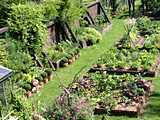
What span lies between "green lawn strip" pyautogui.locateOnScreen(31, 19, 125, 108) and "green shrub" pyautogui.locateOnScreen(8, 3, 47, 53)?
1.33 meters

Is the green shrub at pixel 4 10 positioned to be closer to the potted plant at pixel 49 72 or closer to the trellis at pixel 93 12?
the potted plant at pixel 49 72

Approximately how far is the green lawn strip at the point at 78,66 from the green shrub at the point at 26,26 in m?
1.33

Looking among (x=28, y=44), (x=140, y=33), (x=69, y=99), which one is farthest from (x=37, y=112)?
(x=140, y=33)

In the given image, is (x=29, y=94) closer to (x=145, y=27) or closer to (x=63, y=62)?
(x=63, y=62)

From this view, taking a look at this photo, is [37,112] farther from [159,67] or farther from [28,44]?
[159,67]

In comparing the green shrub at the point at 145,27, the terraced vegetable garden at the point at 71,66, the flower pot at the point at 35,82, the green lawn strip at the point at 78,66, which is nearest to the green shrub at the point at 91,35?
the terraced vegetable garden at the point at 71,66

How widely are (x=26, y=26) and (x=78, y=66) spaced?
111 inches

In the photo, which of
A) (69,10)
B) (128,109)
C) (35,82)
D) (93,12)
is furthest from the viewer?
(93,12)

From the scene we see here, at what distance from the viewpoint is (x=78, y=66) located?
17.1 metres

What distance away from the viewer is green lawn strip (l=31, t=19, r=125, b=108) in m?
13.8

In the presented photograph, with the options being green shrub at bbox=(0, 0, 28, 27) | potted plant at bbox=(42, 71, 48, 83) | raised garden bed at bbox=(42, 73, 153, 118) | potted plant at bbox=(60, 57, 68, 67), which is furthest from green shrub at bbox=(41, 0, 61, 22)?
raised garden bed at bbox=(42, 73, 153, 118)

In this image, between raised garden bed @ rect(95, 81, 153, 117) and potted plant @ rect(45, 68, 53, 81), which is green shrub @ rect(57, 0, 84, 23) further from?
raised garden bed @ rect(95, 81, 153, 117)

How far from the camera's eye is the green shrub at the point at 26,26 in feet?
49.7

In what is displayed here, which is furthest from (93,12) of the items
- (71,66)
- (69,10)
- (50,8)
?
(71,66)
